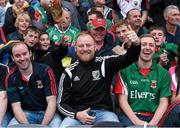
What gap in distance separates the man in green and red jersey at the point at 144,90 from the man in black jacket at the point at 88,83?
0.48ft

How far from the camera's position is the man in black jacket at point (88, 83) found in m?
4.32

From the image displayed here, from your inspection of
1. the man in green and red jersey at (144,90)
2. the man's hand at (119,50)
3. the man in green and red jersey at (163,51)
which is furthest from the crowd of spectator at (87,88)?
the man in green and red jersey at (163,51)

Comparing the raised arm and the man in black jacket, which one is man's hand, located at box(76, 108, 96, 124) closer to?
the man in black jacket

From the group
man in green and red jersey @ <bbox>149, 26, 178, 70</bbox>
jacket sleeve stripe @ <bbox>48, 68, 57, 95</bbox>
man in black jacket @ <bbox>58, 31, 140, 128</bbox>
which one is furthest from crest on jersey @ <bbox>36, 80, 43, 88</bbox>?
man in green and red jersey @ <bbox>149, 26, 178, 70</bbox>

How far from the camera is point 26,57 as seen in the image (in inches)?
173

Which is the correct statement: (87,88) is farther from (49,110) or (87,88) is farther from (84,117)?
(49,110)

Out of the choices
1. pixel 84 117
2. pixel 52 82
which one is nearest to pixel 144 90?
pixel 84 117

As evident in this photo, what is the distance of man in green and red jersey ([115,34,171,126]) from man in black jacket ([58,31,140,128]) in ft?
0.48

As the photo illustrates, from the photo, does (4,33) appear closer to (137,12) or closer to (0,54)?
(0,54)

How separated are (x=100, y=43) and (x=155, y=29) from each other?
939 millimetres

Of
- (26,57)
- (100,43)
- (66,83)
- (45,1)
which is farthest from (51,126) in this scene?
(45,1)

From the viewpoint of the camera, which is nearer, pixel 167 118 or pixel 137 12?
pixel 167 118

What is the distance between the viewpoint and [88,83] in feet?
14.3

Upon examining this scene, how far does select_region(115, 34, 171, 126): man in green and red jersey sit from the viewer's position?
437cm
